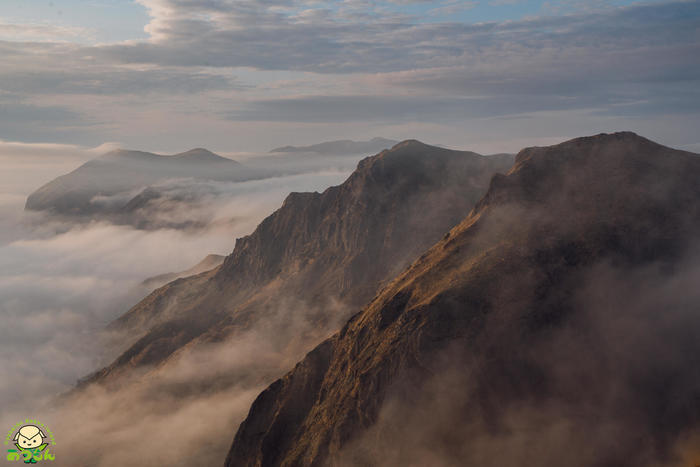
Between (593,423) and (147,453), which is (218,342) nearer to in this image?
(147,453)

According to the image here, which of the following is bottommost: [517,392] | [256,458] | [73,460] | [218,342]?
[73,460]

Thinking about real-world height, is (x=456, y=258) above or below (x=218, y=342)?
above

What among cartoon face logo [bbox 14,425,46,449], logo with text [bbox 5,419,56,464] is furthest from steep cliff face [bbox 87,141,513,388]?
cartoon face logo [bbox 14,425,46,449]

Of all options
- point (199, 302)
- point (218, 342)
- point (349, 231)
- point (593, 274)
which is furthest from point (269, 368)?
point (593, 274)

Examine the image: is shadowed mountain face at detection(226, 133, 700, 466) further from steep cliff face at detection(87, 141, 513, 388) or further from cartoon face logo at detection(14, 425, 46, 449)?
steep cliff face at detection(87, 141, 513, 388)

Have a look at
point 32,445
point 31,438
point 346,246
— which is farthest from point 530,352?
point 32,445

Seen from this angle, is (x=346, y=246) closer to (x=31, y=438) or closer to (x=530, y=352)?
(x=31, y=438)

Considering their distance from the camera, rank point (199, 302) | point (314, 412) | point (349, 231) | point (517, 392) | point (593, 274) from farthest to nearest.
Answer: point (199, 302)
point (349, 231)
point (314, 412)
point (593, 274)
point (517, 392)
